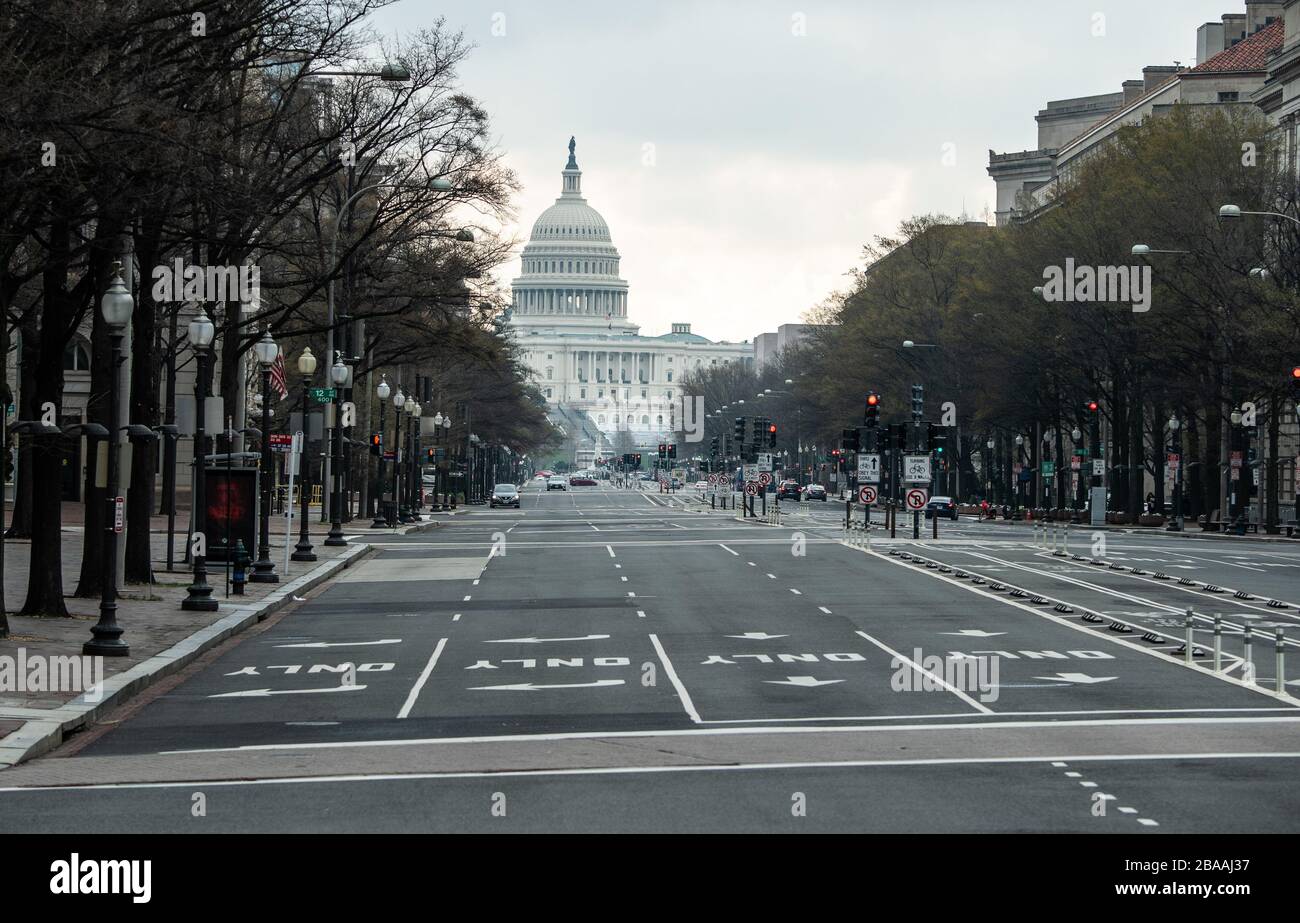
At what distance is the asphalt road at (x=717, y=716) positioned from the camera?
14.5 metres

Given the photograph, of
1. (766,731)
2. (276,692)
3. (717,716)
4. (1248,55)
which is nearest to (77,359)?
(1248,55)

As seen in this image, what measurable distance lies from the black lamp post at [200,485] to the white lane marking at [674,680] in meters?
7.35

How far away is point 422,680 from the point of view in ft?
80.1

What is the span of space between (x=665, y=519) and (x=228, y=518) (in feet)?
164

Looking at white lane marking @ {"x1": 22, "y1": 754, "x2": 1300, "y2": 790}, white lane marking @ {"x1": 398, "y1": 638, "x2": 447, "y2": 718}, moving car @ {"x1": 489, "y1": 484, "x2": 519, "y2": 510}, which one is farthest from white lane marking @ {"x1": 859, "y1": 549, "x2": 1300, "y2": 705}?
moving car @ {"x1": 489, "y1": 484, "x2": 519, "y2": 510}

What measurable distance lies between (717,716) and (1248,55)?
95725 mm

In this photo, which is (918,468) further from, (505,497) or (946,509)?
(505,497)

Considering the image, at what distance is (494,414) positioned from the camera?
12925 centimetres

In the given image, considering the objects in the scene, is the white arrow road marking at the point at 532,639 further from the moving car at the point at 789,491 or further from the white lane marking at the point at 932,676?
the moving car at the point at 789,491

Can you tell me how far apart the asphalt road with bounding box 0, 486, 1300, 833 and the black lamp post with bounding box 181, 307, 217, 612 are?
140 centimetres

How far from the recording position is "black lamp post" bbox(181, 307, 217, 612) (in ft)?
107

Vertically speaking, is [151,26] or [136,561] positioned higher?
[151,26]
